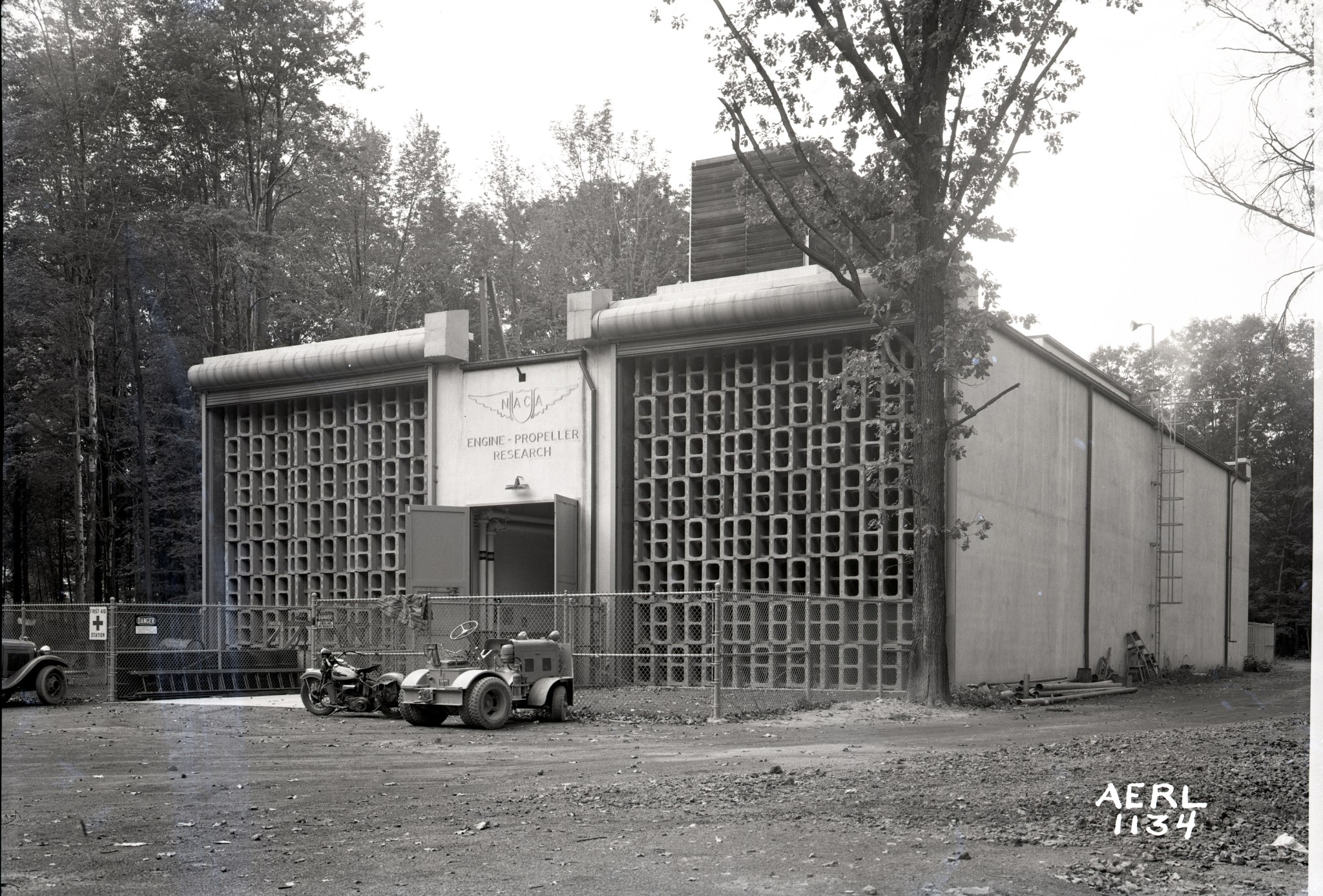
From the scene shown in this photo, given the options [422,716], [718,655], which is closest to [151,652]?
[422,716]

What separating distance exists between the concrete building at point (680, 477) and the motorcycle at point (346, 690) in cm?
407

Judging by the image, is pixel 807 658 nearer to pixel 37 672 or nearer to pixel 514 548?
pixel 514 548

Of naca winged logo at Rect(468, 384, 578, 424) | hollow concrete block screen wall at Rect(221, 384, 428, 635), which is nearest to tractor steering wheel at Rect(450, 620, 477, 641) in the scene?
naca winged logo at Rect(468, 384, 578, 424)

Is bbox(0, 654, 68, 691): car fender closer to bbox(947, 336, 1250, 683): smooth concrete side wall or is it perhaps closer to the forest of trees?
the forest of trees

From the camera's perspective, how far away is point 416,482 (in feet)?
76.6

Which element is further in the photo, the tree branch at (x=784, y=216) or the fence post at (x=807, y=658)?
the tree branch at (x=784, y=216)

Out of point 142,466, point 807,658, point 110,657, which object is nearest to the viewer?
point 142,466

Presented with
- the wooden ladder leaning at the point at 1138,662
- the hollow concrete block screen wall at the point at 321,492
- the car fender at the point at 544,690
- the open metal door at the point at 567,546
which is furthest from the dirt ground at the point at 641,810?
the wooden ladder leaning at the point at 1138,662

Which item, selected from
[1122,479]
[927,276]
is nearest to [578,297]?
[927,276]

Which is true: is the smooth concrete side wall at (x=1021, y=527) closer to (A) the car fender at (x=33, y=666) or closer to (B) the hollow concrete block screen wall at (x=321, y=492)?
(B) the hollow concrete block screen wall at (x=321, y=492)

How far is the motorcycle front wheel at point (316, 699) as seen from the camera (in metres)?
16.0

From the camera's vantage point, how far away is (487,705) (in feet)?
47.0

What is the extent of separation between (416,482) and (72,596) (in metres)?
9.48

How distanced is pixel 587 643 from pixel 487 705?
6030mm
